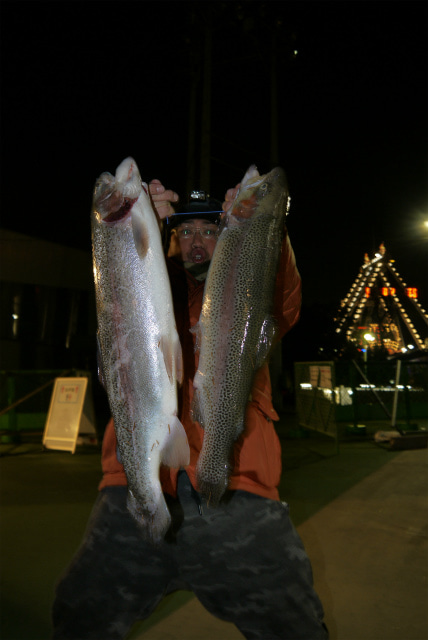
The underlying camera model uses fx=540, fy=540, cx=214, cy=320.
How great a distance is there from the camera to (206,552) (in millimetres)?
→ 2314

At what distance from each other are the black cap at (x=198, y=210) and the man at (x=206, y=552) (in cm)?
34

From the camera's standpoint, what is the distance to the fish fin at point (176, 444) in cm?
184

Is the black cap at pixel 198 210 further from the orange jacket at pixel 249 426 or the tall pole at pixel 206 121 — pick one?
the tall pole at pixel 206 121

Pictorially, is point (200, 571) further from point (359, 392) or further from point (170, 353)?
point (359, 392)

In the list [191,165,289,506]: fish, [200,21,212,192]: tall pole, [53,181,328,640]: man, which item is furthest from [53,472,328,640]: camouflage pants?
[200,21,212,192]: tall pole

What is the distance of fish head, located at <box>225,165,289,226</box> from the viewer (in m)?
1.99

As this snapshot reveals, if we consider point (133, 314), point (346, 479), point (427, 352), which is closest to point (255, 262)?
point (133, 314)

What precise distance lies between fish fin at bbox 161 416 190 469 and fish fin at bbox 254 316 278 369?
1.17ft

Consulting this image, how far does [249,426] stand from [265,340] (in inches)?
22.3

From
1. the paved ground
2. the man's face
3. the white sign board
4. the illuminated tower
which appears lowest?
the paved ground

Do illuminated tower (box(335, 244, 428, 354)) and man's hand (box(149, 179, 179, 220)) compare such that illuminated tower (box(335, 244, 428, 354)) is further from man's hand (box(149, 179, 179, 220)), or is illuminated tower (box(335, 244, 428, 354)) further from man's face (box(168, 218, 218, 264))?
man's hand (box(149, 179, 179, 220))

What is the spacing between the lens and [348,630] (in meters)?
3.75

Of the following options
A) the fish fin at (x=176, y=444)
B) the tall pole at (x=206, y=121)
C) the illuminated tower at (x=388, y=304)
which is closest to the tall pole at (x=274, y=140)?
the tall pole at (x=206, y=121)

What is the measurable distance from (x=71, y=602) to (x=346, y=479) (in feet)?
21.9
